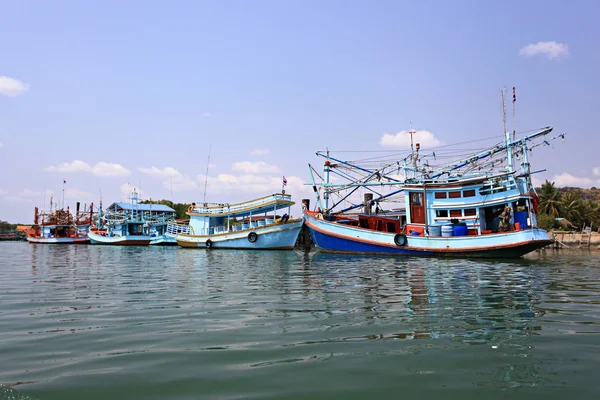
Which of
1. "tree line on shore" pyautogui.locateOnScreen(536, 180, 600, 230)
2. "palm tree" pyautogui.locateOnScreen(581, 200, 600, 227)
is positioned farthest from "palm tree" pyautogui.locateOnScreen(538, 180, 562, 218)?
"palm tree" pyautogui.locateOnScreen(581, 200, 600, 227)

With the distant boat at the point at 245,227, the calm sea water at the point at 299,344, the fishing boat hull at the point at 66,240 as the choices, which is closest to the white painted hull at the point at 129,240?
the fishing boat hull at the point at 66,240

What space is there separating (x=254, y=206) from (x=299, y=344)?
31.0 meters

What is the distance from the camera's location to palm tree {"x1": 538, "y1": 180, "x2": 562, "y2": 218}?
175 ft

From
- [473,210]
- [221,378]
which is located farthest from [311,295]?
[473,210]

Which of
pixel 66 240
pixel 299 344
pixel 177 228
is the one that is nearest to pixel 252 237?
pixel 177 228

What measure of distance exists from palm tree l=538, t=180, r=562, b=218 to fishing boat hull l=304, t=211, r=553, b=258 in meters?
36.6

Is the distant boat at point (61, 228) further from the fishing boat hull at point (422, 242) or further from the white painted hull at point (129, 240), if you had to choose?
the fishing boat hull at point (422, 242)

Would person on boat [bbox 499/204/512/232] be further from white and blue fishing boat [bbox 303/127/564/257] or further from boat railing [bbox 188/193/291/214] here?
boat railing [bbox 188/193/291/214]

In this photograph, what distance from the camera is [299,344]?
5047 millimetres

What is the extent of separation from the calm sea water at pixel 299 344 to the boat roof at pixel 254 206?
25.4 meters

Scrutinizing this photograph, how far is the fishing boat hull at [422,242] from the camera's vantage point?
21859mm

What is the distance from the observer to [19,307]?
7.84 m

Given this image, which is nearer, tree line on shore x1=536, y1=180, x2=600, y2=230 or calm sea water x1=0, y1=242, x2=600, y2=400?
calm sea water x1=0, y1=242, x2=600, y2=400

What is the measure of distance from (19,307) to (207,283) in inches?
179
